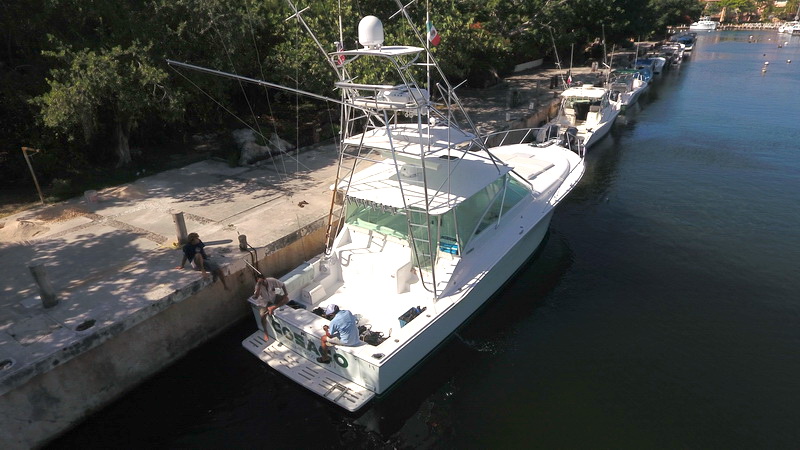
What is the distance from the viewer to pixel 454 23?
17.0 metres

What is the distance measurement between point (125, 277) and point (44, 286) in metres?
1.23

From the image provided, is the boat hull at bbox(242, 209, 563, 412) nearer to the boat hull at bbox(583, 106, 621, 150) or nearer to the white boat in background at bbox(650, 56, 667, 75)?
the boat hull at bbox(583, 106, 621, 150)

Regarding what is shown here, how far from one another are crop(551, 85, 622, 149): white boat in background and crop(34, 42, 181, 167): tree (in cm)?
1602

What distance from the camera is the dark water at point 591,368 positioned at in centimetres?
712

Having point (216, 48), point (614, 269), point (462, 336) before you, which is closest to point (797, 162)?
point (614, 269)

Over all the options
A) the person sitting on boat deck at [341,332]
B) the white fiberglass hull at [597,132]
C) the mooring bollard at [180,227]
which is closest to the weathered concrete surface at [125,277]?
the mooring bollard at [180,227]

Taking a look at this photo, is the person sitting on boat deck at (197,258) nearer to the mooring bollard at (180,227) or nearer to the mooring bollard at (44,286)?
the mooring bollard at (180,227)

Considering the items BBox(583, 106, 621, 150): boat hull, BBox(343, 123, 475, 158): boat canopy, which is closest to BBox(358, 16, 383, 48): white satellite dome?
BBox(343, 123, 475, 158): boat canopy

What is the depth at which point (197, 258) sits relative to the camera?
8.43 metres

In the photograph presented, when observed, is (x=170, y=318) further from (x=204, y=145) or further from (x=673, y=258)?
(x=673, y=258)

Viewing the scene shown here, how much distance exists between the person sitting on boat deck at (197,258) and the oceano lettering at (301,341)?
163cm

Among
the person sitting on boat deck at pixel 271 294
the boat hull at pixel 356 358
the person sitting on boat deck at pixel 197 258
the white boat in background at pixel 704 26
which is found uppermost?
the white boat in background at pixel 704 26

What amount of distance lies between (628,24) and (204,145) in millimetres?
29788

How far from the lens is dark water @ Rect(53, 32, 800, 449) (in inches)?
280
